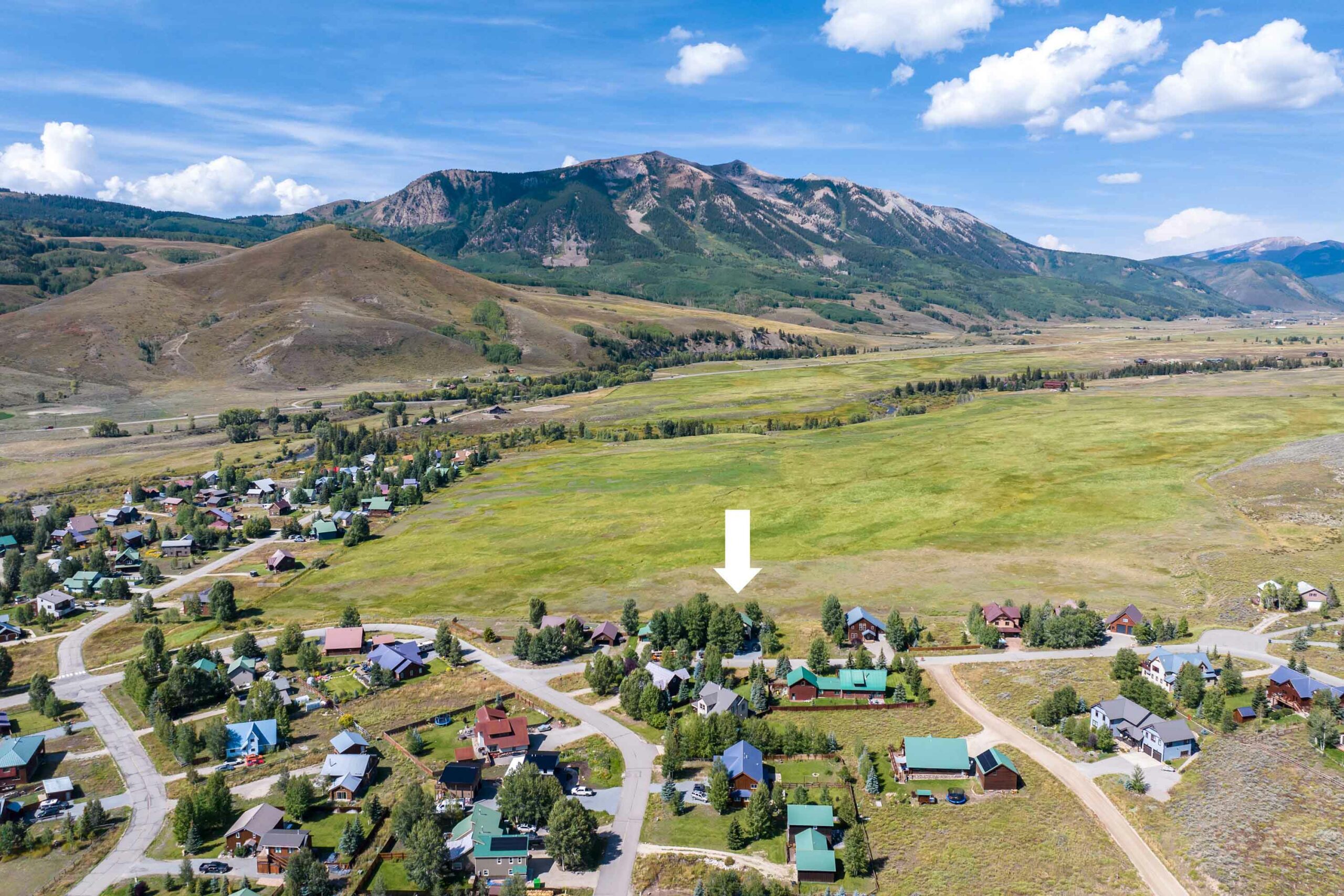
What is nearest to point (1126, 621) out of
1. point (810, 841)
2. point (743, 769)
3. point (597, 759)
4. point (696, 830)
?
point (743, 769)

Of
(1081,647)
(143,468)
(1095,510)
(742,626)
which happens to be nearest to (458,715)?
(742,626)

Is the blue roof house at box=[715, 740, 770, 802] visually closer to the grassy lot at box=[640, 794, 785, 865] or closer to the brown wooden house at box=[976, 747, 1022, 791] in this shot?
the grassy lot at box=[640, 794, 785, 865]

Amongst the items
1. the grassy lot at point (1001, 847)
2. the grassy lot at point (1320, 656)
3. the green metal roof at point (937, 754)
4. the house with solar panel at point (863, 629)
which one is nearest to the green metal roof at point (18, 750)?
the grassy lot at point (1001, 847)

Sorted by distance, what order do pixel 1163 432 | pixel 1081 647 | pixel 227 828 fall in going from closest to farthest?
1. pixel 227 828
2. pixel 1081 647
3. pixel 1163 432

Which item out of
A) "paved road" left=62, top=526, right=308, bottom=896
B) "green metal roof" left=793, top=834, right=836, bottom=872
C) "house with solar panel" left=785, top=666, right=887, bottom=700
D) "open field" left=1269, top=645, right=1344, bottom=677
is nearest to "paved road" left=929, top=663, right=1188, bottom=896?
"house with solar panel" left=785, top=666, right=887, bottom=700

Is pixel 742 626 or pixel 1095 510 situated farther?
pixel 1095 510

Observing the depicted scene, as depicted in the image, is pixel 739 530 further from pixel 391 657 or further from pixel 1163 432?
pixel 1163 432
